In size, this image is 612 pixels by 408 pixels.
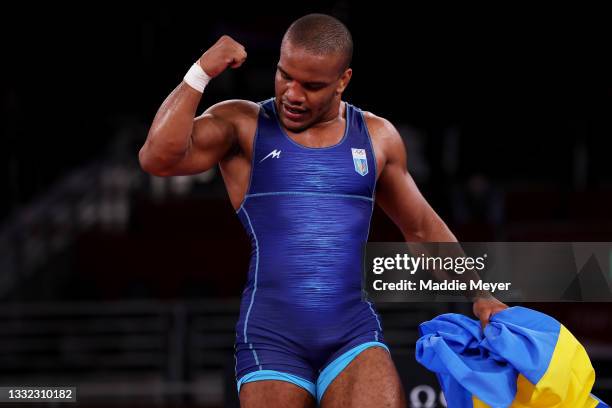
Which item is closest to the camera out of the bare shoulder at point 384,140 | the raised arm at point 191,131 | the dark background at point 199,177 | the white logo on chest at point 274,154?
the raised arm at point 191,131

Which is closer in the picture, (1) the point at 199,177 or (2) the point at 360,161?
(2) the point at 360,161

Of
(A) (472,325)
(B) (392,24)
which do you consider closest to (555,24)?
(B) (392,24)

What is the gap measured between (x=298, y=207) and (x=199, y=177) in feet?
38.5

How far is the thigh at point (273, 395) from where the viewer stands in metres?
3.21

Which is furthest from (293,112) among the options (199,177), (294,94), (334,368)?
(199,177)

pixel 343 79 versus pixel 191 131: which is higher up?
pixel 343 79

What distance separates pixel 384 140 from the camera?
3.67 m

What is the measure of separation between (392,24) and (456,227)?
2.86 metres

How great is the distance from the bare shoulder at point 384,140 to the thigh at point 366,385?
29.6 inches

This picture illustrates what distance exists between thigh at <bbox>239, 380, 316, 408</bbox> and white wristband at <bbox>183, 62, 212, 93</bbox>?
1007 mm

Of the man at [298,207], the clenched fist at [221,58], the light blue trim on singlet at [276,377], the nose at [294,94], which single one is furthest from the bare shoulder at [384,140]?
the light blue trim on singlet at [276,377]

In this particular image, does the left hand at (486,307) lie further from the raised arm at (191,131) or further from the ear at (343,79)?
the raised arm at (191,131)

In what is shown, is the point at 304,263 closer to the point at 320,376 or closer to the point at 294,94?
the point at 320,376

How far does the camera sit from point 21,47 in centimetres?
1327
